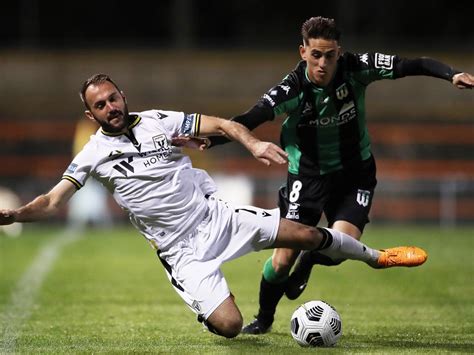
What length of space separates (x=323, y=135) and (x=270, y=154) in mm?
1430

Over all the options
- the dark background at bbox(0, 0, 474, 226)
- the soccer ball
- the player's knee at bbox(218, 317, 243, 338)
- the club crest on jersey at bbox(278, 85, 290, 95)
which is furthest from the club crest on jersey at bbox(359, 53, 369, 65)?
the dark background at bbox(0, 0, 474, 226)

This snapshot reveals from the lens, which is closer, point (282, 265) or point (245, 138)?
point (245, 138)

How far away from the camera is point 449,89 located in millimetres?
22938

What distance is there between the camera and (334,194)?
7.60 m

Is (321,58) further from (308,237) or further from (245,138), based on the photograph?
(308,237)

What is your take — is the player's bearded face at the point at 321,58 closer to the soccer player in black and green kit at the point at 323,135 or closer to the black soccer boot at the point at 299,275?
the soccer player in black and green kit at the point at 323,135

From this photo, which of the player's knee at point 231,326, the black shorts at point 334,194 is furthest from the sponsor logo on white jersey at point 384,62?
the player's knee at point 231,326

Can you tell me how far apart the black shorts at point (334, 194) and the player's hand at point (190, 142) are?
1071 mm

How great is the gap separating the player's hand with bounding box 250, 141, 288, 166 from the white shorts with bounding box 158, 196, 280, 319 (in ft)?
2.47

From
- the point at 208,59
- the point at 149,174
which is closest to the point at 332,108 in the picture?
the point at 149,174

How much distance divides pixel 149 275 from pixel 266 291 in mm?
4972

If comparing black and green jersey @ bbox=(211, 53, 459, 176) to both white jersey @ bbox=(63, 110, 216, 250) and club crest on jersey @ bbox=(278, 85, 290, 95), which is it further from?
white jersey @ bbox=(63, 110, 216, 250)

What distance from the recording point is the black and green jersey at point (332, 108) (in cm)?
698

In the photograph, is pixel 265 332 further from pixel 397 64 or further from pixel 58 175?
pixel 58 175
